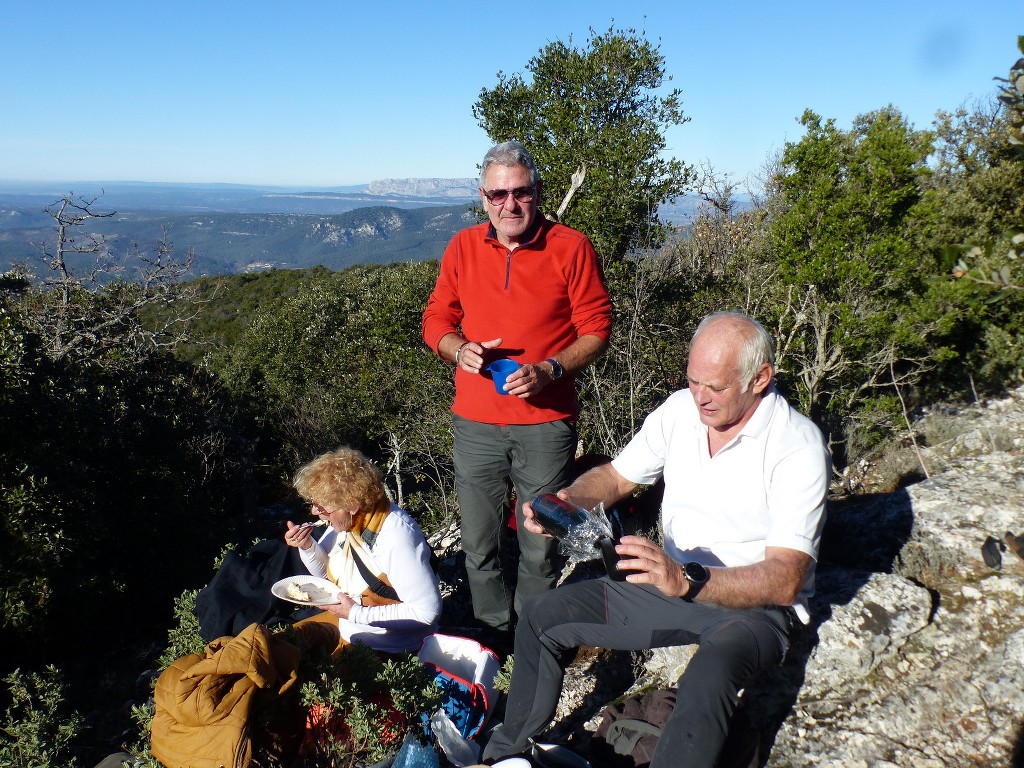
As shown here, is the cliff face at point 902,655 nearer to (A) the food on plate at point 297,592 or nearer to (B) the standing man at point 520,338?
(B) the standing man at point 520,338

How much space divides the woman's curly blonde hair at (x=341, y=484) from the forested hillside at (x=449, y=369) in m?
1.27

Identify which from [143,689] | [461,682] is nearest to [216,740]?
[461,682]

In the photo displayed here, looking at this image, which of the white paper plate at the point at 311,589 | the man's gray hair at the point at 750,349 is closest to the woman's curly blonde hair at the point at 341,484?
the white paper plate at the point at 311,589

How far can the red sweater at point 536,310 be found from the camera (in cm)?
313

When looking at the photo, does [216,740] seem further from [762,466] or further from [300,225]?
[300,225]

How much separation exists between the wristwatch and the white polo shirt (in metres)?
0.29

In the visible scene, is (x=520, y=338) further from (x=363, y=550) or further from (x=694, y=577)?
(x=694, y=577)

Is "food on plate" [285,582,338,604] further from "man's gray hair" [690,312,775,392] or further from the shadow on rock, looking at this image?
"man's gray hair" [690,312,775,392]

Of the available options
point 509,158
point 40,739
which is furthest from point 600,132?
point 40,739

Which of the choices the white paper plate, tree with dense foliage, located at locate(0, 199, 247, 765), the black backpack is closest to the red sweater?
the white paper plate

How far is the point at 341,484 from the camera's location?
297 centimetres

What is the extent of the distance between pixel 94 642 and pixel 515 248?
18.7 feet

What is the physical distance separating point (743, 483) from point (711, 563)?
34 centimetres

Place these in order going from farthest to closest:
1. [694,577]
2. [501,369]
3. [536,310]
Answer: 1. [536,310]
2. [501,369]
3. [694,577]
